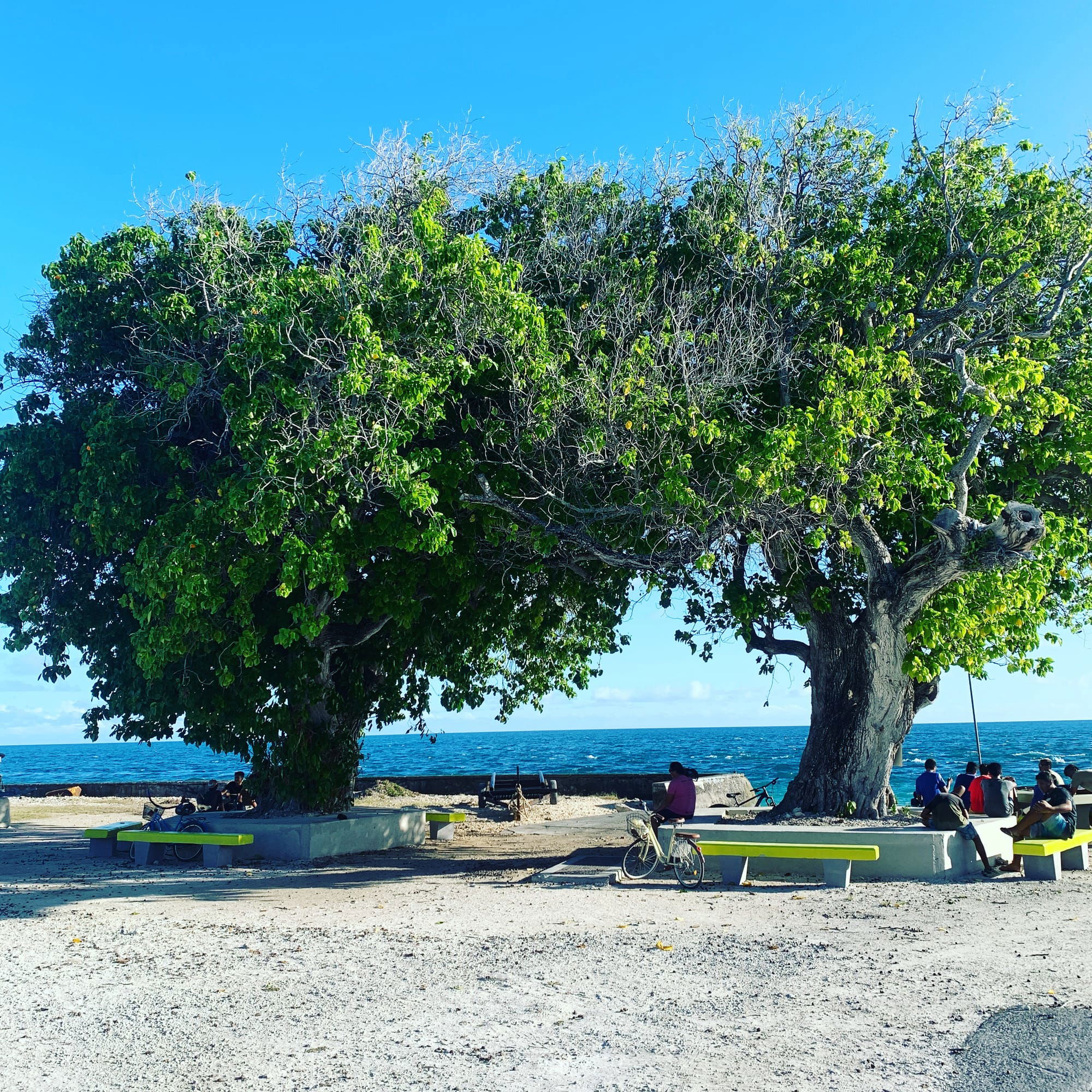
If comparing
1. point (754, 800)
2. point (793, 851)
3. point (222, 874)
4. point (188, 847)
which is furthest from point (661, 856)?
point (754, 800)

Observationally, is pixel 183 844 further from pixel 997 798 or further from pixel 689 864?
pixel 997 798

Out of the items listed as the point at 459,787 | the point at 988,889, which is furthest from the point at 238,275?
the point at 459,787

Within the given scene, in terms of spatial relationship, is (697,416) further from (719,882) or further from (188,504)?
(188,504)

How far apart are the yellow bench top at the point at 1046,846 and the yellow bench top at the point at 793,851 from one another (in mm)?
1673

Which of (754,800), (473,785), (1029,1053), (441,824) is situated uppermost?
(1029,1053)

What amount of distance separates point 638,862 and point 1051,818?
531 cm

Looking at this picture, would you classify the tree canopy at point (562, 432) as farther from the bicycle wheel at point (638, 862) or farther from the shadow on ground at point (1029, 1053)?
the shadow on ground at point (1029, 1053)

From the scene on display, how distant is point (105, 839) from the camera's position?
654 inches

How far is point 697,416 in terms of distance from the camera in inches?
533

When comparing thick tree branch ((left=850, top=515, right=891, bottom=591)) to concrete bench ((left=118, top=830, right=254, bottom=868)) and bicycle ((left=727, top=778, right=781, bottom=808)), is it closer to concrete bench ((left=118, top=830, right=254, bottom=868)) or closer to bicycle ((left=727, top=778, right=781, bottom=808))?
bicycle ((left=727, top=778, right=781, bottom=808))

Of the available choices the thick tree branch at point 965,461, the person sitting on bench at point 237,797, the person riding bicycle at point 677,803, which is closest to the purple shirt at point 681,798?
the person riding bicycle at point 677,803

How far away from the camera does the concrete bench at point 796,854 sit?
12.4 m

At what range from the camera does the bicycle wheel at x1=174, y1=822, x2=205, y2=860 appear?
1612cm

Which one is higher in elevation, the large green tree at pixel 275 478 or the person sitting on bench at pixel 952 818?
the large green tree at pixel 275 478
